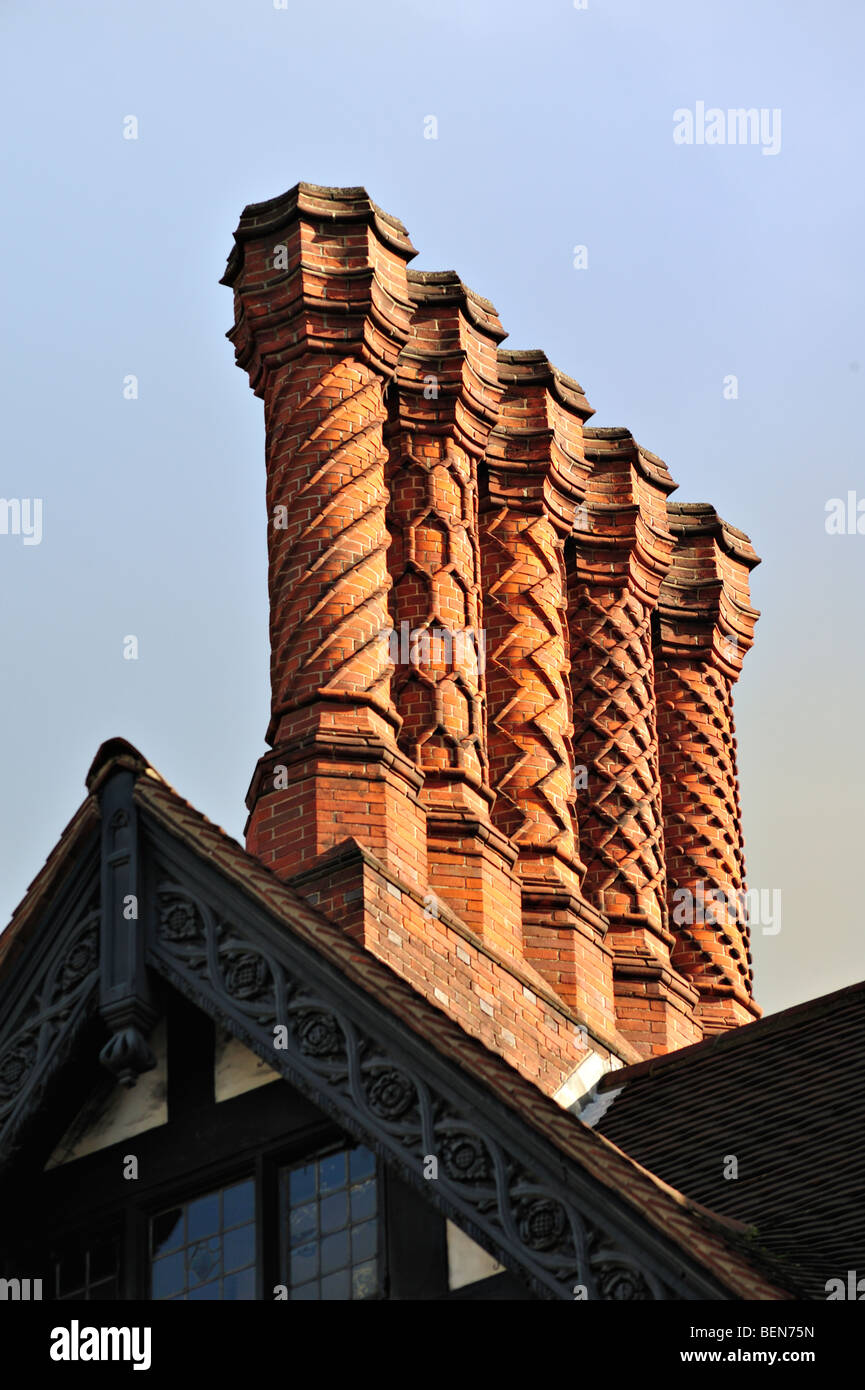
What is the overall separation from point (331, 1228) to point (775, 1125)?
3269 mm

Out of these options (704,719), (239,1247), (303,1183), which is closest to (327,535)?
(704,719)

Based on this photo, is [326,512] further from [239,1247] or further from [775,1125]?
[239,1247]

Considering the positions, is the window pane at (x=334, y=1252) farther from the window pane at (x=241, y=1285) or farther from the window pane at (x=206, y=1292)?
the window pane at (x=206, y=1292)

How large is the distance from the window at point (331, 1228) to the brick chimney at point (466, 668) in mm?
4432

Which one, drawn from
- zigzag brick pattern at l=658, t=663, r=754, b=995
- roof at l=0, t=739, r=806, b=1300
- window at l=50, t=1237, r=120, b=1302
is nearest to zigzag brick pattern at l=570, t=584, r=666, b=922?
zigzag brick pattern at l=658, t=663, r=754, b=995

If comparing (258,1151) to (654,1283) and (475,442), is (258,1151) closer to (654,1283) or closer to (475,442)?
(654,1283)

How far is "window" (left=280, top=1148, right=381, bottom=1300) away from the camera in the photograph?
12750 millimetres

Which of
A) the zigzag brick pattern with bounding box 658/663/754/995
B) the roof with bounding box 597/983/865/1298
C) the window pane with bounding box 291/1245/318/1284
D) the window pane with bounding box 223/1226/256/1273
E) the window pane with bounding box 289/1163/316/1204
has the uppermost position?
the zigzag brick pattern with bounding box 658/663/754/995

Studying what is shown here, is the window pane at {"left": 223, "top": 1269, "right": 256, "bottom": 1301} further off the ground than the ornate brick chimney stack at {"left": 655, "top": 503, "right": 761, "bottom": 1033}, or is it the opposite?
the ornate brick chimney stack at {"left": 655, "top": 503, "right": 761, "bottom": 1033}

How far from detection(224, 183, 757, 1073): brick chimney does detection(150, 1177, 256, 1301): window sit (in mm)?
4231

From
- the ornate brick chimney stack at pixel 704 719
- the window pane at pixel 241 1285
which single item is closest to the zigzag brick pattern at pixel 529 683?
the ornate brick chimney stack at pixel 704 719

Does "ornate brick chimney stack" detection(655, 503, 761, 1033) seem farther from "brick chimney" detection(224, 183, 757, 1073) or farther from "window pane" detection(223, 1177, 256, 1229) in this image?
"window pane" detection(223, 1177, 256, 1229)

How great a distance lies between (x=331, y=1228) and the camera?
1293cm

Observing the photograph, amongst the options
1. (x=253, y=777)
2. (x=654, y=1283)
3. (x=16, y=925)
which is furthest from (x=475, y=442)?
(x=654, y=1283)
